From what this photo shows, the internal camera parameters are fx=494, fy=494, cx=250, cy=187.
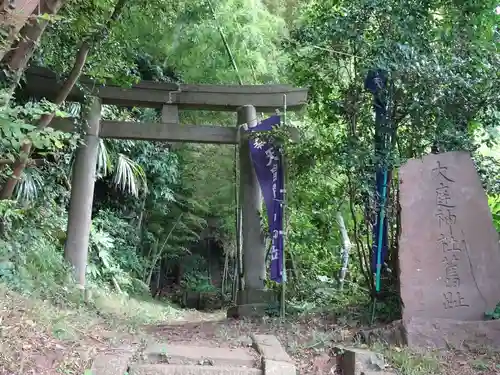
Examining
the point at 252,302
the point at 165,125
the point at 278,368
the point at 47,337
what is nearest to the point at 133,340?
the point at 47,337

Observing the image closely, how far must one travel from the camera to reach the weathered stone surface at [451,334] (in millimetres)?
3775

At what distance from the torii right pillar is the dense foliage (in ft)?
1.32

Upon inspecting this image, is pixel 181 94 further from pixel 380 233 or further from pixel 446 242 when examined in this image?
pixel 446 242

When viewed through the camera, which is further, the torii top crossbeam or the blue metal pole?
the torii top crossbeam

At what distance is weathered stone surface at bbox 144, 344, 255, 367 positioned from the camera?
10.6 ft

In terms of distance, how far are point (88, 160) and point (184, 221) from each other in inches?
197

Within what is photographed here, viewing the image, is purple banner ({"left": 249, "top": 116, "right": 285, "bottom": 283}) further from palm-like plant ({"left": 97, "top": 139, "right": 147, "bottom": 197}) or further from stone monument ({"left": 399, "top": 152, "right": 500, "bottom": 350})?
palm-like plant ({"left": 97, "top": 139, "right": 147, "bottom": 197})

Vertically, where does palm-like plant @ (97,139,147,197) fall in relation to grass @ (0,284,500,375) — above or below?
above

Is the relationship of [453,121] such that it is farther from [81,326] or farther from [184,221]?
[184,221]

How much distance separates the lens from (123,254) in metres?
10.4

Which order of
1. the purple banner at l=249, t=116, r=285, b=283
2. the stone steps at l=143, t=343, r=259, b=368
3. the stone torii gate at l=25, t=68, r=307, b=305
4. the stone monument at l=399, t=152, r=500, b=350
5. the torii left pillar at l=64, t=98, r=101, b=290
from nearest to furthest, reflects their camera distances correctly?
1. the stone steps at l=143, t=343, r=259, b=368
2. the stone monument at l=399, t=152, r=500, b=350
3. the purple banner at l=249, t=116, r=285, b=283
4. the stone torii gate at l=25, t=68, r=307, b=305
5. the torii left pillar at l=64, t=98, r=101, b=290

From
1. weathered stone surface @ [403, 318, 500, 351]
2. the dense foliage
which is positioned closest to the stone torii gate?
the dense foliage

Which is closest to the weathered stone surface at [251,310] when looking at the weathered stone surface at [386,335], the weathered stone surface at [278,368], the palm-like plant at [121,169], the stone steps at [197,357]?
the weathered stone surface at [386,335]

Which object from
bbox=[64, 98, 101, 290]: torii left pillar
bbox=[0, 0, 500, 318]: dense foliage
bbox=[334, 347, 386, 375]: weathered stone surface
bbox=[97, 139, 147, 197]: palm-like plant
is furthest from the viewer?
bbox=[97, 139, 147, 197]: palm-like plant
